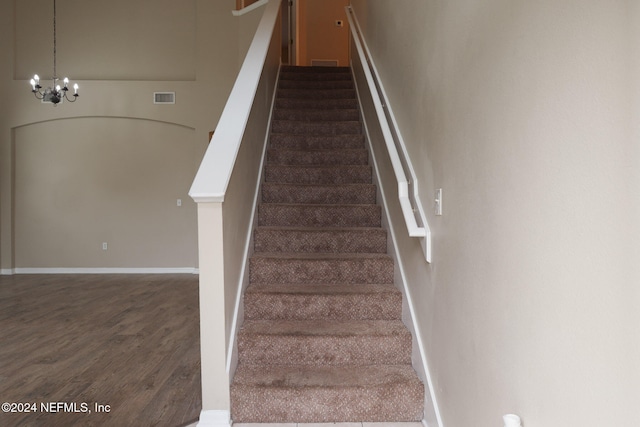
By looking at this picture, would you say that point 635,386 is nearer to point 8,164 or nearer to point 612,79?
point 612,79

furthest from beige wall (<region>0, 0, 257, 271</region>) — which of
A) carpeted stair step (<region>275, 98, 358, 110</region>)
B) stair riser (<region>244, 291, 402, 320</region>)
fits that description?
stair riser (<region>244, 291, 402, 320</region>)

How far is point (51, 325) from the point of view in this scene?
15.1ft

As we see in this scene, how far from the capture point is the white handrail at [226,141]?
216 centimetres

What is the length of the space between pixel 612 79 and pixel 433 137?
1.25 m

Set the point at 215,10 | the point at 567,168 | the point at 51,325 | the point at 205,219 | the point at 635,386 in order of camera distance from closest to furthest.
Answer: the point at 635,386 → the point at 567,168 → the point at 205,219 → the point at 51,325 → the point at 215,10

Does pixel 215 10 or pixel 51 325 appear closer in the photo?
pixel 51 325

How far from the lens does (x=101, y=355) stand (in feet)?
12.0

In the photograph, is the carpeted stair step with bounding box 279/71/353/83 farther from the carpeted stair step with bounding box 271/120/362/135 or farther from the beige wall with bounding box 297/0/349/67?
the beige wall with bounding box 297/0/349/67

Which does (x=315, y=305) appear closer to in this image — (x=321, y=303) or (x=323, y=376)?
(x=321, y=303)

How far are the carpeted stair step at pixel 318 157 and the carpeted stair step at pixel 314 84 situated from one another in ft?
6.32

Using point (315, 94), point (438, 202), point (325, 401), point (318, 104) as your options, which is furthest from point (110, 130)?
point (438, 202)

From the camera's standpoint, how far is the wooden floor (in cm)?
269

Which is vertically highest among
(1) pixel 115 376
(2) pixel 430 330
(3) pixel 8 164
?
(3) pixel 8 164

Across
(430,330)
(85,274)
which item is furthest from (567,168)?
(85,274)
